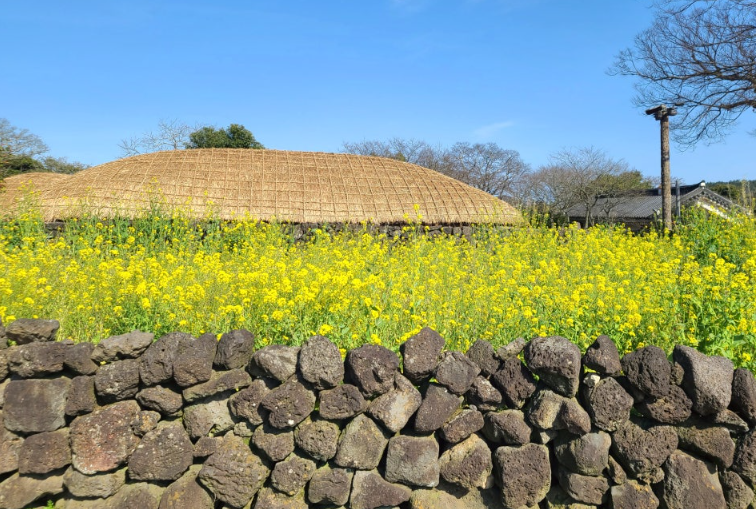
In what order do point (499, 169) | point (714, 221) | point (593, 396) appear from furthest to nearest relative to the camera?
point (499, 169) → point (714, 221) → point (593, 396)

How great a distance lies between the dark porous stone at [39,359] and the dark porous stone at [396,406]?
199cm

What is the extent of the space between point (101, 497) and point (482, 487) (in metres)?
2.38

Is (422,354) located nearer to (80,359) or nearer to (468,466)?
(468,466)

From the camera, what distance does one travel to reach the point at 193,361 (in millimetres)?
3242

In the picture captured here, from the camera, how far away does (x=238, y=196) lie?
12109 millimetres

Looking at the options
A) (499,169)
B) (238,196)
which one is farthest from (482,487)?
(499,169)

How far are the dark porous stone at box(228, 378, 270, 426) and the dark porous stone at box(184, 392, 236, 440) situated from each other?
0.10 metres

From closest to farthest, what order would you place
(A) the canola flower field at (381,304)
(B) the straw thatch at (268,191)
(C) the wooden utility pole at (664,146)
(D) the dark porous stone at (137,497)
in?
(D) the dark porous stone at (137,497) < (A) the canola flower field at (381,304) < (B) the straw thatch at (268,191) < (C) the wooden utility pole at (664,146)

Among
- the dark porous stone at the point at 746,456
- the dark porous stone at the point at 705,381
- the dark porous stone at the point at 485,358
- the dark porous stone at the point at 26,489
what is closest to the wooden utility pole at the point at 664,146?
the dark porous stone at the point at 746,456

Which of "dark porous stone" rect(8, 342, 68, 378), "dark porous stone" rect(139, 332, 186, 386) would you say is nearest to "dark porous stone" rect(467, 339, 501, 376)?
"dark porous stone" rect(139, 332, 186, 386)

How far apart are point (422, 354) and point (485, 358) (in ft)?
1.32

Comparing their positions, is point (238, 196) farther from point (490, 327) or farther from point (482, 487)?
point (482, 487)

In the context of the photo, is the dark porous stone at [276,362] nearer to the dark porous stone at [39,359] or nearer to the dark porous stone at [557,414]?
the dark porous stone at [39,359]

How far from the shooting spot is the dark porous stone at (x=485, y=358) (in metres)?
3.35
